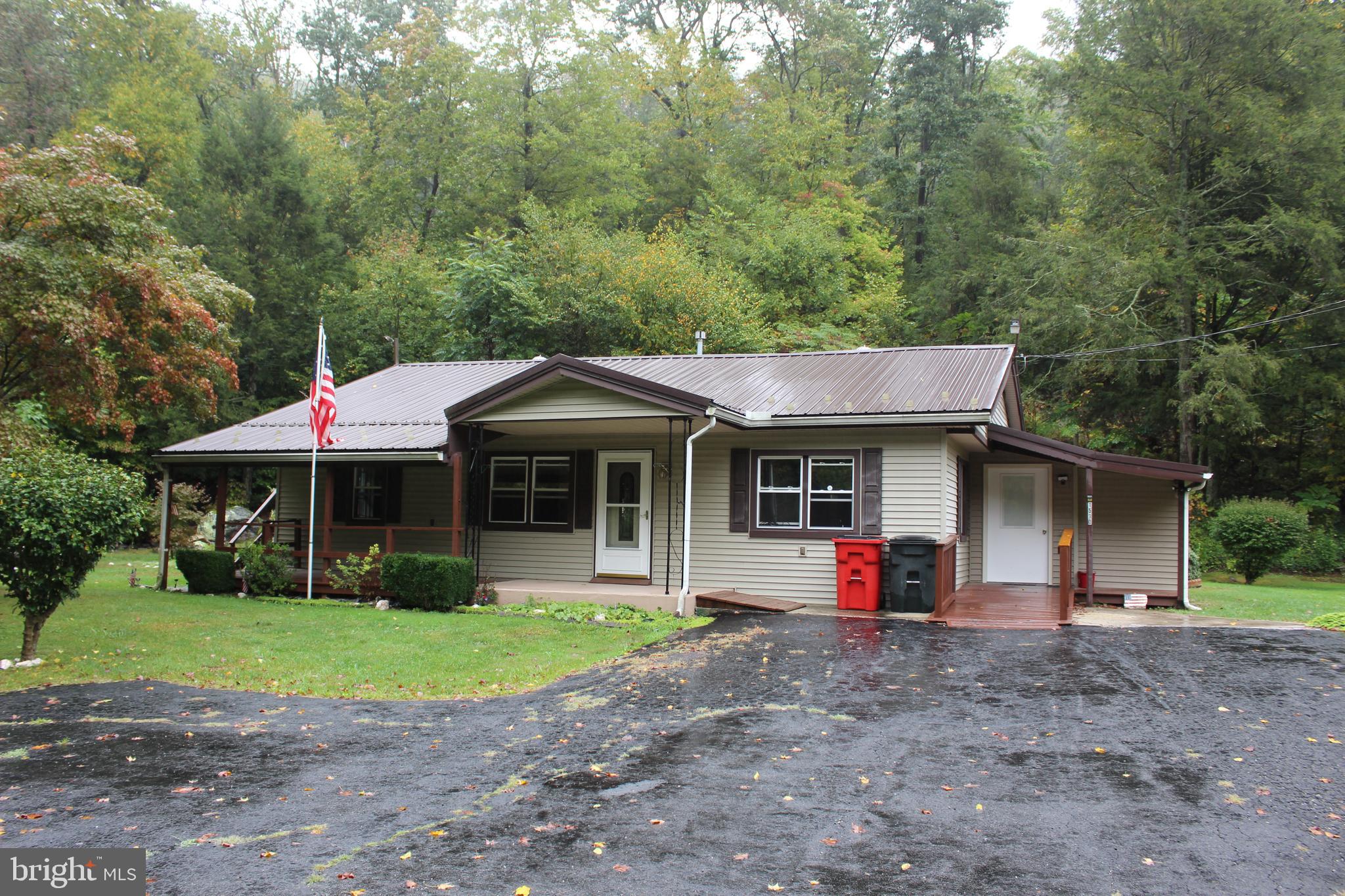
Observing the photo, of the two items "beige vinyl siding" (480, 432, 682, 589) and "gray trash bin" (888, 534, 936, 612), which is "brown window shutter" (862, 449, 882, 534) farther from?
"beige vinyl siding" (480, 432, 682, 589)

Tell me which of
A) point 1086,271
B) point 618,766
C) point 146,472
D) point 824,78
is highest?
point 824,78

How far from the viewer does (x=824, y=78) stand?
37531mm

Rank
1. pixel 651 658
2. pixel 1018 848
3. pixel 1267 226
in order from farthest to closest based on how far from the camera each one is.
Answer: pixel 1267 226, pixel 651 658, pixel 1018 848

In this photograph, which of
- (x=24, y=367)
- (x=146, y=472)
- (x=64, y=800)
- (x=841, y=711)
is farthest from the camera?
(x=146, y=472)

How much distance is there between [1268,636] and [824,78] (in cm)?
3148

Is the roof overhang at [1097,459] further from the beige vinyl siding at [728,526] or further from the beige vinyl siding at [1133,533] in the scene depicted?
the beige vinyl siding at [728,526]

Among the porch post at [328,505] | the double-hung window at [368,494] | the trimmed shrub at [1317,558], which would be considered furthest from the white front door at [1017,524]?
the trimmed shrub at [1317,558]

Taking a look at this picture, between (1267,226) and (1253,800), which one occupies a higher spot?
(1267,226)

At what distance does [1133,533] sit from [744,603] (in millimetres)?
6974

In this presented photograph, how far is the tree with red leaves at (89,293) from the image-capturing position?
11.6 metres

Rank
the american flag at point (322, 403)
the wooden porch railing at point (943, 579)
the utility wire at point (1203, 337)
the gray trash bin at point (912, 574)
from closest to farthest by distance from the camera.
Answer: the wooden porch railing at point (943, 579) < the gray trash bin at point (912, 574) < the american flag at point (322, 403) < the utility wire at point (1203, 337)

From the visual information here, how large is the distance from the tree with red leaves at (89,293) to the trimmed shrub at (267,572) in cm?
260

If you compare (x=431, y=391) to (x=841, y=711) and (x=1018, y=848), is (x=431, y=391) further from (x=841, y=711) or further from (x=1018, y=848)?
(x=1018, y=848)

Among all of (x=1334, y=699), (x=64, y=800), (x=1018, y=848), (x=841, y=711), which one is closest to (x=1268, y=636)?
(x=1334, y=699)
